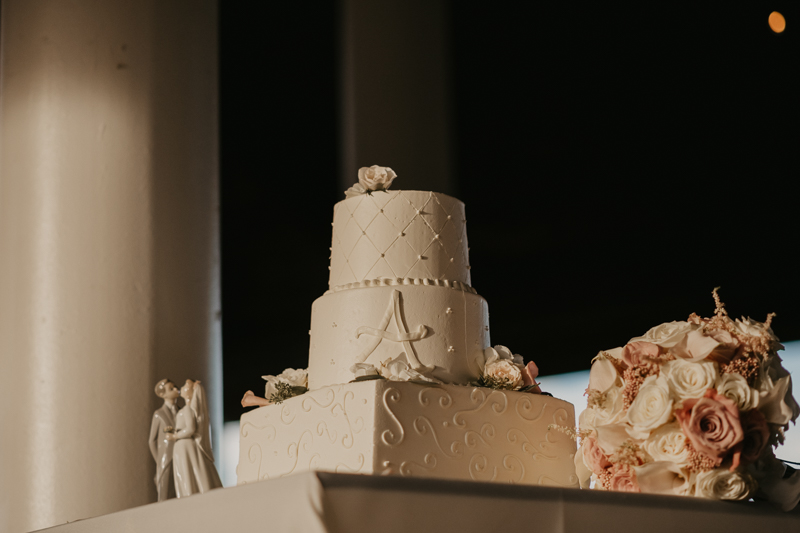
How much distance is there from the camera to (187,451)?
3.59 metres

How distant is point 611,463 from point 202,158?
10.9 ft

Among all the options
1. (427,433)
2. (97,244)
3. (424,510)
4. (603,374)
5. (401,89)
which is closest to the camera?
(424,510)

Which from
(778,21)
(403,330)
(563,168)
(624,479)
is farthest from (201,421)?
(778,21)

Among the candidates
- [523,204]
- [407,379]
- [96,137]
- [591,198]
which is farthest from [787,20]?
A: [407,379]

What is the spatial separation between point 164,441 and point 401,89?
3.54 meters

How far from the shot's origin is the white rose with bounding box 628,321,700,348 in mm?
2135

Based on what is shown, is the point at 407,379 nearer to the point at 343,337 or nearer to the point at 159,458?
the point at 343,337

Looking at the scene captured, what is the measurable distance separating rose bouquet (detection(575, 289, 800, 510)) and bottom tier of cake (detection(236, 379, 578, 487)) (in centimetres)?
19

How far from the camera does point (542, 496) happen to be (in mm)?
1822

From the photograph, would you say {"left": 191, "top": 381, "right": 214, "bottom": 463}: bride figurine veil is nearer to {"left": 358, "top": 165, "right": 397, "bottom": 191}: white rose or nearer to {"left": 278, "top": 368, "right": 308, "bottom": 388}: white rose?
{"left": 278, "top": 368, "right": 308, "bottom": 388}: white rose

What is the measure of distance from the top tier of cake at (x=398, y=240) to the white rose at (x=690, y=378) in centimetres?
90

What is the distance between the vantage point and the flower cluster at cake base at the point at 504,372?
2.62 meters

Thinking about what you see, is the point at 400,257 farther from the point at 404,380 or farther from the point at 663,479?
the point at 663,479

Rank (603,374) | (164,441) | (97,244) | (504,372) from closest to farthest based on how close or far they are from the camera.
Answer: (603,374)
(504,372)
(164,441)
(97,244)
